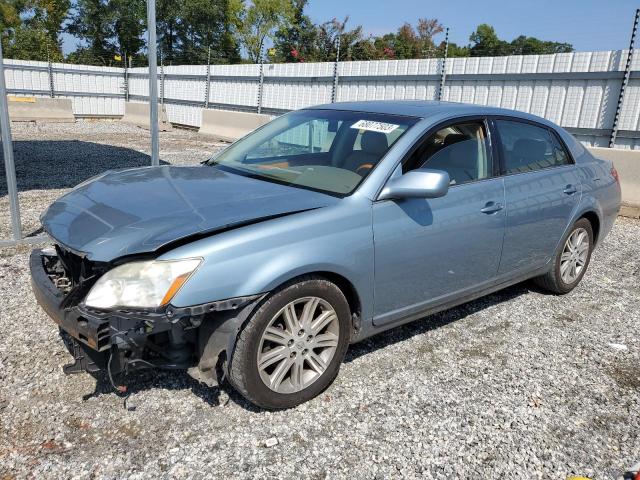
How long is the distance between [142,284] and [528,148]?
3195 millimetres

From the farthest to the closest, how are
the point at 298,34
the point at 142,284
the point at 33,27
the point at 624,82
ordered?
the point at 298,34
the point at 33,27
the point at 624,82
the point at 142,284

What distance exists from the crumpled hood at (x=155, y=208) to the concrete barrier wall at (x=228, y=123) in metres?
12.4

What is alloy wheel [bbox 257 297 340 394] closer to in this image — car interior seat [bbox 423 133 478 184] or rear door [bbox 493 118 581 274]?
car interior seat [bbox 423 133 478 184]

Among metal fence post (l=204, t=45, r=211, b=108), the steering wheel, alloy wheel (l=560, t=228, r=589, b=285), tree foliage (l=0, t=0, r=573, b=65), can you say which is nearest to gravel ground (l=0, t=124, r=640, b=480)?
alloy wheel (l=560, t=228, r=589, b=285)

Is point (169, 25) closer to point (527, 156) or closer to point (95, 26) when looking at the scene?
point (95, 26)

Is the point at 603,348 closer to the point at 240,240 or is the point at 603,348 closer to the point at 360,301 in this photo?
the point at 360,301

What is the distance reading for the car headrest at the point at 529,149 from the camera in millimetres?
4020

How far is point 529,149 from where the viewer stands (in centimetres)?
415

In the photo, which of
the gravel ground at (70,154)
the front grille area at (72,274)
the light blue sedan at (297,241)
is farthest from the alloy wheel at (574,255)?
the gravel ground at (70,154)

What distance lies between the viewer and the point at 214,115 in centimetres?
1792

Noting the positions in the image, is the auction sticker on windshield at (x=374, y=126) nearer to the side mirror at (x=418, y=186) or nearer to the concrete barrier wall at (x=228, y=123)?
the side mirror at (x=418, y=186)

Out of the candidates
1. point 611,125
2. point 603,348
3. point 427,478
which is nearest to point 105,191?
point 427,478

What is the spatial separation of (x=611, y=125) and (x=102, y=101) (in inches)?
904

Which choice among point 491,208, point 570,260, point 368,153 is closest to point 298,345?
point 368,153
